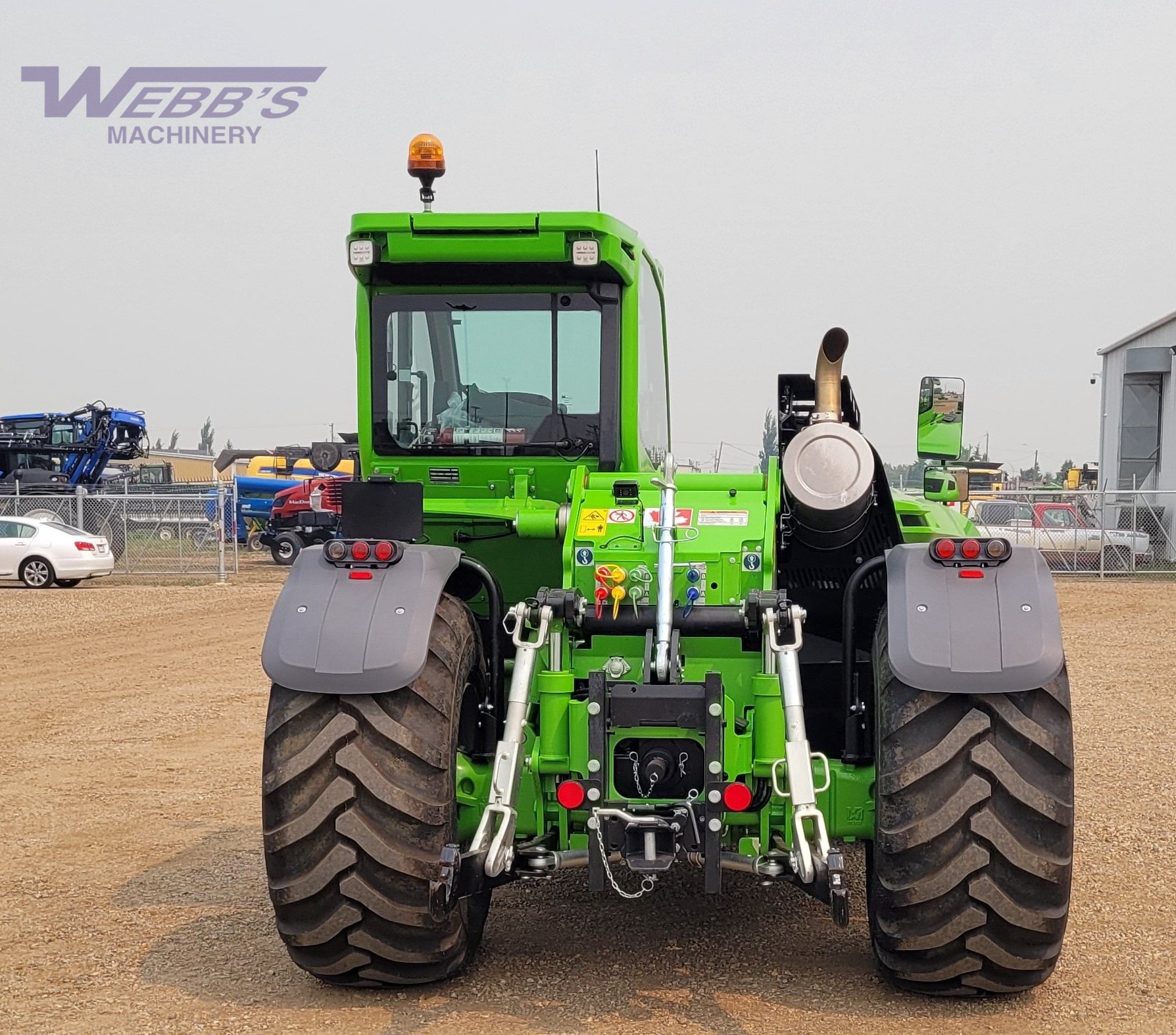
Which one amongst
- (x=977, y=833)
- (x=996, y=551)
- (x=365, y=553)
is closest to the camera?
(x=977, y=833)

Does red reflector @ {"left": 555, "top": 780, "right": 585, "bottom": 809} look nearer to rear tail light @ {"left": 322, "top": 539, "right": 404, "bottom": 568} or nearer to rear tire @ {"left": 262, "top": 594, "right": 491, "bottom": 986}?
rear tire @ {"left": 262, "top": 594, "right": 491, "bottom": 986}

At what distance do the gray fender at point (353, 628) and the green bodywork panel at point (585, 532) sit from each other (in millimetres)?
526

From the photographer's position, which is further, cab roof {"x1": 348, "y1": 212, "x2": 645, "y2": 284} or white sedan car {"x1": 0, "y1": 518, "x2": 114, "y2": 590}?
white sedan car {"x1": 0, "y1": 518, "x2": 114, "y2": 590}

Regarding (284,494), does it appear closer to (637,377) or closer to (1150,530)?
(1150,530)

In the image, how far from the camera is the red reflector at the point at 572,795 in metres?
4.72

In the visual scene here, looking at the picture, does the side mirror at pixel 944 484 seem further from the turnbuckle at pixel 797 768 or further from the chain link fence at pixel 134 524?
the chain link fence at pixel 134 524

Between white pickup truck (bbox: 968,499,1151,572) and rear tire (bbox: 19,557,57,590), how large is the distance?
19.2 meters

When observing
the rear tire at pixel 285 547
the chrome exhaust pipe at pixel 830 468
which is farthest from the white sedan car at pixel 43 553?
the chrome exhaust pipe at pixel 830 468

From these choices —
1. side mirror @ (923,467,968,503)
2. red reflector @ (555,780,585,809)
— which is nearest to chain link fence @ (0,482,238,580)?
side mirror @ (923,467,968,503)

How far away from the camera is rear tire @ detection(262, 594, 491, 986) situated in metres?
4.62

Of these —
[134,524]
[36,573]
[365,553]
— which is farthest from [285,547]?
[365,553]

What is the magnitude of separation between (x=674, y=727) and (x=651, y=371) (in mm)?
2921

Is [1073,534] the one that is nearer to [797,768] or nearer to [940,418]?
[940,418]

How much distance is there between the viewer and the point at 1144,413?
42.2 meters
